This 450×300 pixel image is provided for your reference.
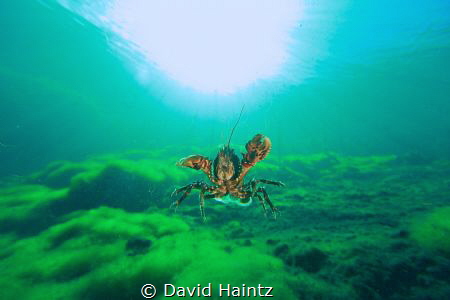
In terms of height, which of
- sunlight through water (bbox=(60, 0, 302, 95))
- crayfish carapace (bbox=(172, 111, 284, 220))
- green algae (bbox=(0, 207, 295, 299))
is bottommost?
green algae (bbox=(0, 207, 295, 299))

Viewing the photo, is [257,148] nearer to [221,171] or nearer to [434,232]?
[221,171]

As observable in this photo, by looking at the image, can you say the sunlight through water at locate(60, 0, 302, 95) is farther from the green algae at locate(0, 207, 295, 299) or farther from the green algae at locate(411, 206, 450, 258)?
the green algae at locate(0, 207, 295, 299)

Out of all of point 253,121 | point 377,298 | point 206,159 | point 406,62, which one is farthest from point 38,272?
point 253,121

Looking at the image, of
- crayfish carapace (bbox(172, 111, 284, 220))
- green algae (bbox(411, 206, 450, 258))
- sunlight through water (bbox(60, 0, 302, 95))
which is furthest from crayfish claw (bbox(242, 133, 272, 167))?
sunlight through water (bbox(60, 0, 302, 95))

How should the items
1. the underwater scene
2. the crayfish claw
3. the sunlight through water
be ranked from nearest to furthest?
the crayfish claw
the underwater scene
the sunlight through water

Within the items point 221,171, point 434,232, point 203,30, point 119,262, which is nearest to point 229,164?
point 221,171

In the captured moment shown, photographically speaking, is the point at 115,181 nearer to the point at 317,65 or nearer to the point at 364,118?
the point at 317,65

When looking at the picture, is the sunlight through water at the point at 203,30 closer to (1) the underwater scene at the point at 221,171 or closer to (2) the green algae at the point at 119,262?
(1) the underwater scene at the point at 221,171

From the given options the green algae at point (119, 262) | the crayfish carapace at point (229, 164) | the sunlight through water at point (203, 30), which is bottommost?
the green algae at point (119, 262)

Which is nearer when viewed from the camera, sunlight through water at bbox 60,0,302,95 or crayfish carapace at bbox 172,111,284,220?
crayfish carapace at bbox 172,111,284,220

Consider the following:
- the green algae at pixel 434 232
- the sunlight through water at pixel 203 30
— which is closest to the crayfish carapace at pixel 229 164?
the green algae at pixel 434 232
